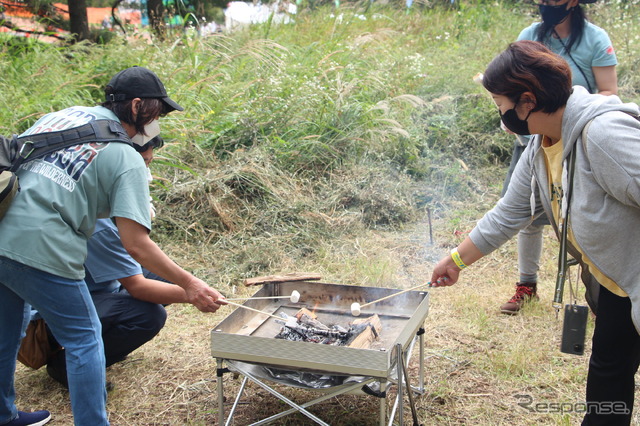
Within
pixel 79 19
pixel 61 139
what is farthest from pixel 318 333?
pixel 79 19

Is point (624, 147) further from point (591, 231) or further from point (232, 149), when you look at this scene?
point (232, 149)

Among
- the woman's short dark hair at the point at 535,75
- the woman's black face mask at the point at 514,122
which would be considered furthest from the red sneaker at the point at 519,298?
the woman's short dark hair at the point at 535,75

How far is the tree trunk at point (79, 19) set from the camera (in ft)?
28.7

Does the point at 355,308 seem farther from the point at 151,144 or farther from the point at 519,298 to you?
the point at 519,298

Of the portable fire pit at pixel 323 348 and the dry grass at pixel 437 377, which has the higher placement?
the portable fire pit at pixel 323 348

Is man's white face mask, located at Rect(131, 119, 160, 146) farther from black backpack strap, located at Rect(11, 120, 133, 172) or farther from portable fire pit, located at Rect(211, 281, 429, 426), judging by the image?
portable fire pit, located at Rect(211, 281, 429, 426)

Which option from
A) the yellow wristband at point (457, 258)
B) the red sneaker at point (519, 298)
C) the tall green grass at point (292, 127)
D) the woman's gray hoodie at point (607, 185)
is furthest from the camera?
the tall green grass at point (292, 127)

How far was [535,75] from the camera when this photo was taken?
7.11ft

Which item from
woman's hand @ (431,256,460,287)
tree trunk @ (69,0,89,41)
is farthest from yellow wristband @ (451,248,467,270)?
tree trunk @ (69,0,89,41)

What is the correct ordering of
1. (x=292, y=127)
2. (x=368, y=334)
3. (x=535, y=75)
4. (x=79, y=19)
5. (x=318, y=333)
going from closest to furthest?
(x=535, y=75)
(x=368, y=334)
(x=318, y=333)
(x=292, y=127)
(x=79, y=19)

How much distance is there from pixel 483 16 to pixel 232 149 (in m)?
6.29

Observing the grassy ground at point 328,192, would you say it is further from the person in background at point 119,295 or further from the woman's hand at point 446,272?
the woman's hand at point 446,272

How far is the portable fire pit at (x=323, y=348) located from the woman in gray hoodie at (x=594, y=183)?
30.8 inches

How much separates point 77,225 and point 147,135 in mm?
533
